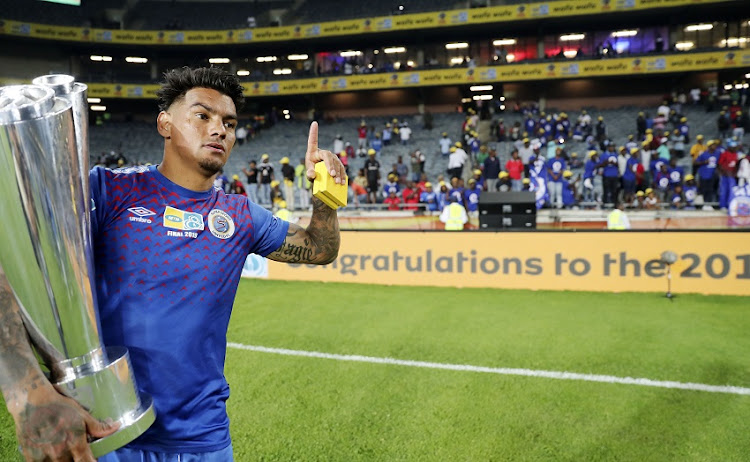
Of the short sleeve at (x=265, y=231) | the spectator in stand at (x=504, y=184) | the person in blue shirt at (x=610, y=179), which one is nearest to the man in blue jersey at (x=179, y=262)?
the short sleeve at (x=265, y=231)

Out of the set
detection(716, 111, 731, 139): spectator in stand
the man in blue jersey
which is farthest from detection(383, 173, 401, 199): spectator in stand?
the man in blue jersey

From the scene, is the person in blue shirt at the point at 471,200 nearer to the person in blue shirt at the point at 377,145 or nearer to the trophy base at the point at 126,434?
the trophy base at the point at 126,434

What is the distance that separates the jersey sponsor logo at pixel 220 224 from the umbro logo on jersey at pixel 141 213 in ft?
0.72

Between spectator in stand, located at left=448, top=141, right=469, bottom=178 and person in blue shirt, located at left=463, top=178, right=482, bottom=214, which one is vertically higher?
spectator in stand, located at left=448, top=141, right=469, bottom=178

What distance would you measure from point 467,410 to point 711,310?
5.37 meters

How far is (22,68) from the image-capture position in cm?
3703

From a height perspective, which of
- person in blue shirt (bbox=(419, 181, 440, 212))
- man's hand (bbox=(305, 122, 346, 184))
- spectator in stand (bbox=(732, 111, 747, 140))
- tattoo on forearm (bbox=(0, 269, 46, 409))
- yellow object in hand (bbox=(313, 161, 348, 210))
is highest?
spectator in stand (bbox=(732, 111, 747, 140))

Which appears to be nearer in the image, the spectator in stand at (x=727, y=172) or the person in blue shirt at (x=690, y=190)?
the spectator in stand at (x=727, y=172)

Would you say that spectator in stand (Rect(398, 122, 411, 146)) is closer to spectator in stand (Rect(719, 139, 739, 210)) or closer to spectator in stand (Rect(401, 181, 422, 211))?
spectator in stand (Rect(401, 181, 422, 211))

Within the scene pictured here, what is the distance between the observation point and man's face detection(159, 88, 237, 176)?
6.40 ft

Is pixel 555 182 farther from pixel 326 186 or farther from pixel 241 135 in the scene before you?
pixel 241 135

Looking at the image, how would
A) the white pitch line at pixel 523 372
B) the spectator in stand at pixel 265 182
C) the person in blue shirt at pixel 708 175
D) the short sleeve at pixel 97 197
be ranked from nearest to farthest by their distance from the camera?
the short sleeve at pixel 97 197 → the white pitch line at pixel 523 372 → the person in blue shirt at pixel 708 175 → the spectator in stand at pixel 265 182

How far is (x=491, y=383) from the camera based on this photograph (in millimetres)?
5102

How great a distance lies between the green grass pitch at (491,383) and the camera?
3896mm
